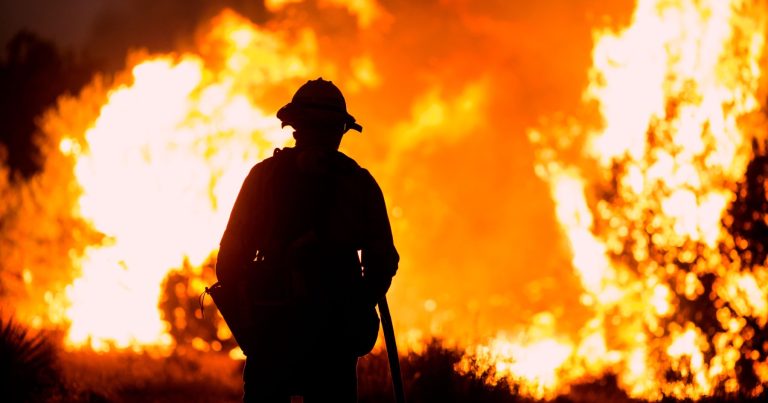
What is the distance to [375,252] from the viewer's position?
4.34 metres

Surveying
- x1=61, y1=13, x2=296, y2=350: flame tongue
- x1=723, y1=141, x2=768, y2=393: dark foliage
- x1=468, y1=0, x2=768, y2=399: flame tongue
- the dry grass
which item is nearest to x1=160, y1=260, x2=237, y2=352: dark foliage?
x1=61, y1=13, x2=296, y2=350: flame tongue

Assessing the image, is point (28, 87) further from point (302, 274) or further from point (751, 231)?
point (302, 274)

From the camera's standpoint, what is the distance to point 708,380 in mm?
10633

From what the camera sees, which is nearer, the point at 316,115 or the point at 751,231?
the point at 316,115

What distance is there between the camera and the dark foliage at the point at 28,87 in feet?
83.8

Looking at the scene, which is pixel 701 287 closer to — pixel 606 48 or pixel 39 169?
pixel 606 48

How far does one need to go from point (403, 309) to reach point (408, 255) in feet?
9.12

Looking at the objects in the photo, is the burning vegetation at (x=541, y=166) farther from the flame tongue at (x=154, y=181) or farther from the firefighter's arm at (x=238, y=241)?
the firefighter's arm at (x=238, y=241)

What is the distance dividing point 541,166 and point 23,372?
33.8ft

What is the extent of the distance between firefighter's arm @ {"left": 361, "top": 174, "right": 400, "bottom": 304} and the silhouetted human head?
0.33 m

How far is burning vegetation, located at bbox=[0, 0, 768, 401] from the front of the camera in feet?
37.7

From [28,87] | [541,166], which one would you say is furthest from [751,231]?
[28,87]

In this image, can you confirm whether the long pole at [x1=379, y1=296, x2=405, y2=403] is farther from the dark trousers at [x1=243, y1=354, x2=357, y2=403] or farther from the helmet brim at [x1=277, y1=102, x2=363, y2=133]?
the helmet brim at [x1=277, y1=102, x2=363, y2=133]

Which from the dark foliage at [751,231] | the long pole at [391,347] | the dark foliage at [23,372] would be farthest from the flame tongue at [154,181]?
the long pole at [391,347]
